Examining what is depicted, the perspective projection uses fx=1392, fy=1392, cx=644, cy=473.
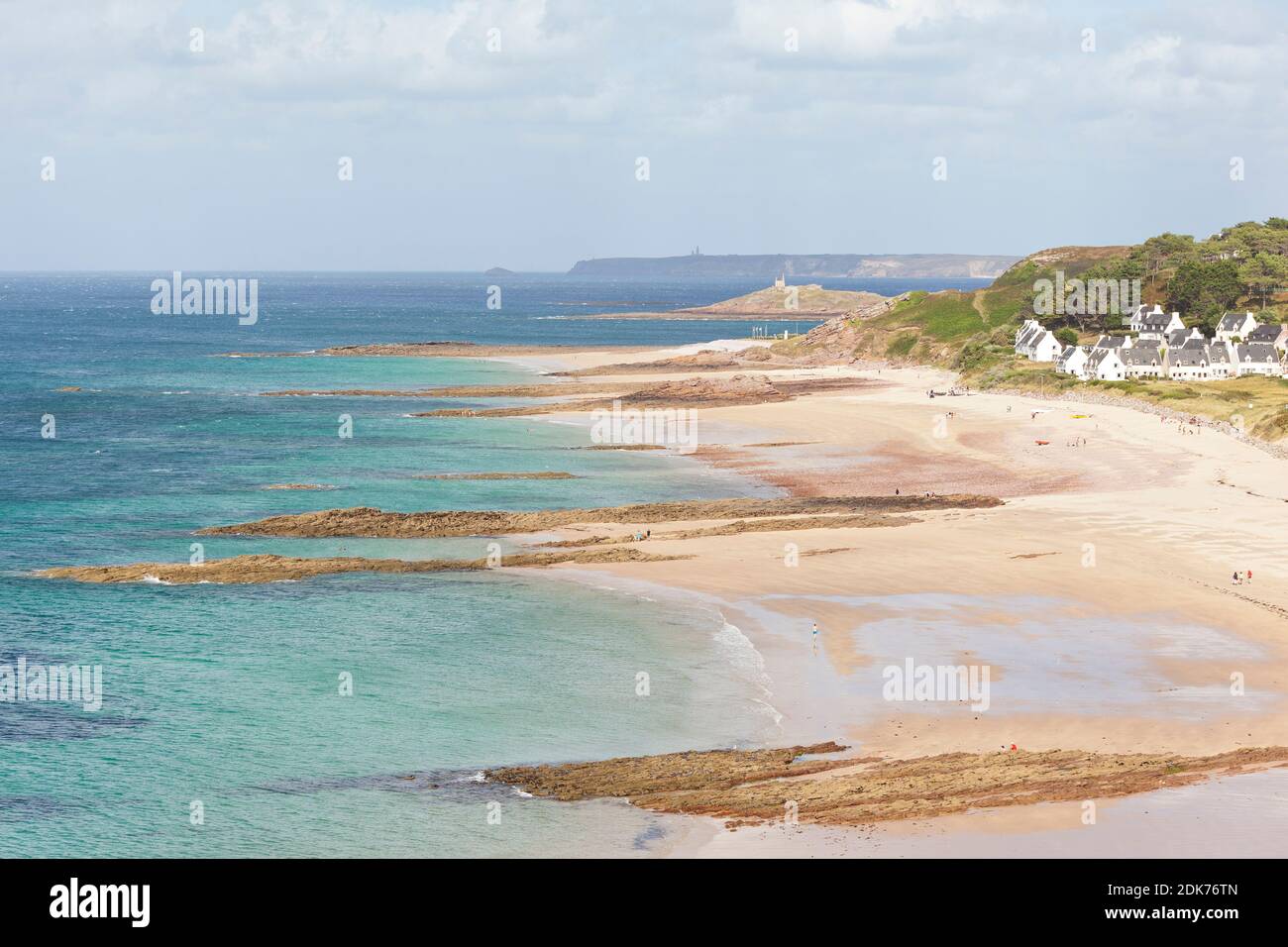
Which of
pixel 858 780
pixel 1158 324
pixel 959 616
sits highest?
pixel 1158 324

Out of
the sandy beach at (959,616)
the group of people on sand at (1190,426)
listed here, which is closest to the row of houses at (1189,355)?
the group of people on sand at (1190,426)

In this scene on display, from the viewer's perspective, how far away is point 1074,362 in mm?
102438

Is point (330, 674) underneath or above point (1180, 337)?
underneath

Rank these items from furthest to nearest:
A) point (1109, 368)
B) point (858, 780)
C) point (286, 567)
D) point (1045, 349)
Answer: point (1045, 349) < point (1109, 368) < point (286, 567) < point (858, 780)

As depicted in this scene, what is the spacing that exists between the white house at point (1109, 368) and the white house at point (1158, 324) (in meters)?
11.0

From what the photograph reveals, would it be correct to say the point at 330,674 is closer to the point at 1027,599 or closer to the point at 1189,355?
the point at 1027,599

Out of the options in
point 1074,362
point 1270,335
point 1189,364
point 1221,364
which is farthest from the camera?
point 1074,362

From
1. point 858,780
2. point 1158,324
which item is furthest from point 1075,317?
point 858,780

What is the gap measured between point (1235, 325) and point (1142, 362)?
1348cm

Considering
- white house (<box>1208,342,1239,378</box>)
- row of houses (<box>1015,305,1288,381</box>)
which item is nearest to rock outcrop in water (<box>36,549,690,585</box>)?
→ row of houses (<box>1015,305,1288,381</box>)

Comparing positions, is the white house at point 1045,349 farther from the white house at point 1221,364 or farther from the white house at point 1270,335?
the white house at point 1270,335

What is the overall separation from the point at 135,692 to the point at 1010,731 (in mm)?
20474

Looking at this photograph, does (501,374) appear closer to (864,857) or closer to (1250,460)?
(1250,460)
